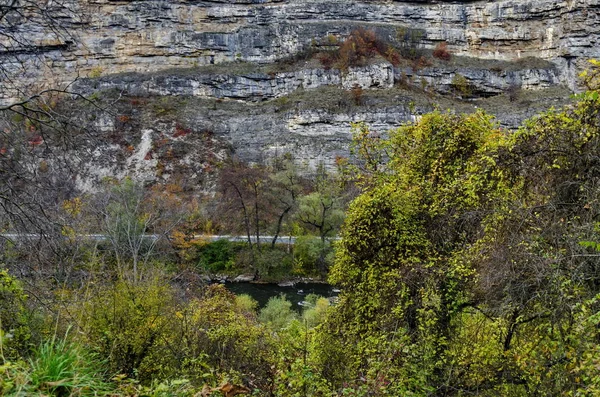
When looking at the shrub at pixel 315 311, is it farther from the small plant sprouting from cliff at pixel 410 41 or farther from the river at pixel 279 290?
the small plant sprouting from cliff at pixel 410 41

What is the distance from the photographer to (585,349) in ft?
13.8

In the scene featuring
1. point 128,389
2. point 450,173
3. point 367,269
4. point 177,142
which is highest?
point 450,173

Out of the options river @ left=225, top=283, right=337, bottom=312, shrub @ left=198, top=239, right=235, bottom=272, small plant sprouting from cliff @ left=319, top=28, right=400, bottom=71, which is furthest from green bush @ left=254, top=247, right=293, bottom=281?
small plant sprouting from cliff @ left=319, top=28, right=400, bottom=71

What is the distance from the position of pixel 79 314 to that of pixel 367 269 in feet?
16.6

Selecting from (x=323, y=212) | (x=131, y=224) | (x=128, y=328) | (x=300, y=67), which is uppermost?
(x=300, y=67)

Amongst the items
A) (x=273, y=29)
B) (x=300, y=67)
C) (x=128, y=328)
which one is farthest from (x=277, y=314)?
(x=273, y=29)

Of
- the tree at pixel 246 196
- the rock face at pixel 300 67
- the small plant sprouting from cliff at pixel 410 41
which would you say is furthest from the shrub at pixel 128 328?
the small plant sprouting from cliff at pixel 410 41

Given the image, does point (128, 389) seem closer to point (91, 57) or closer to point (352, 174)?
point (352, 174)

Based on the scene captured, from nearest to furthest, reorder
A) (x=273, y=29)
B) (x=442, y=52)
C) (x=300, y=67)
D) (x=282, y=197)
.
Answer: (x=282, y=197), (x=300, y=67), (x=273, y=29), (x=442, y=52)

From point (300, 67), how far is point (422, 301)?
50.1 meters

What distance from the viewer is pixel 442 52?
56188mm

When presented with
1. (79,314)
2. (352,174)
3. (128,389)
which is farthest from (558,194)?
(79,314)

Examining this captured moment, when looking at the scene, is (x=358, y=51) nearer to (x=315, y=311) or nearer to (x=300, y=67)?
(x=300, y=67)

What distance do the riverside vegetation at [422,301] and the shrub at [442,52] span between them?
51641 mm
